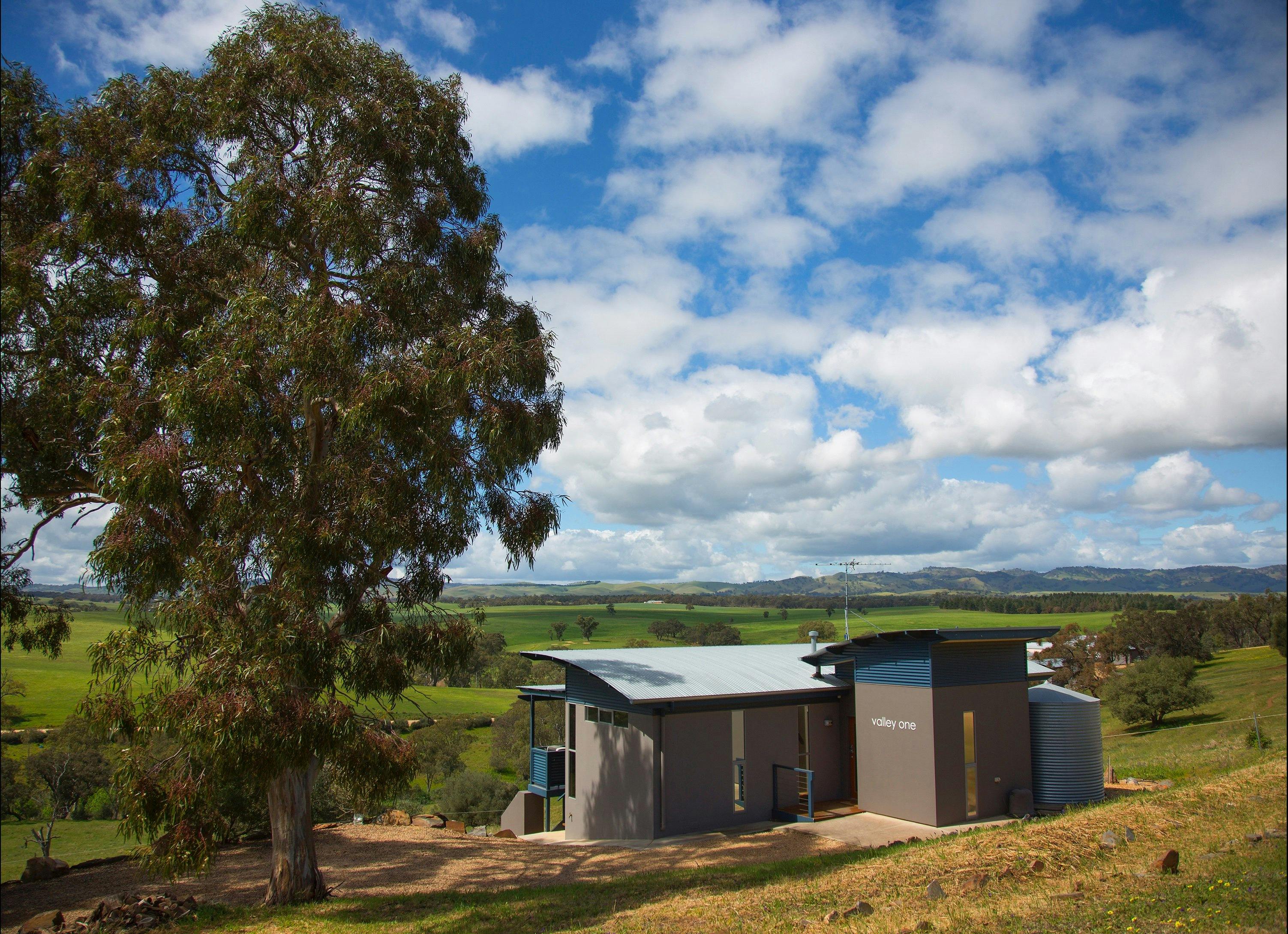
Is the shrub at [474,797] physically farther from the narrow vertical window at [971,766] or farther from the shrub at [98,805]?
the shrub at [98,805]

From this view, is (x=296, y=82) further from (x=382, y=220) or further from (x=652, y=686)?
(x=652, y=686)

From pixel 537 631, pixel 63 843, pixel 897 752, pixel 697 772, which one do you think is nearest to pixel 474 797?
pixel 697 772

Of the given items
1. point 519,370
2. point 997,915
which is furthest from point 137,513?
point 997,915

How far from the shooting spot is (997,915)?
731 cm

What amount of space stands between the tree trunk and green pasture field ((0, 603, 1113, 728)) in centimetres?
155

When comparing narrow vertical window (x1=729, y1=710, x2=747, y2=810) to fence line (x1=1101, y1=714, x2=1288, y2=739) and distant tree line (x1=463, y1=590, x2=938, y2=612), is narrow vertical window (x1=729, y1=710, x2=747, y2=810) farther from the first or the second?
distant tree line (x1=463, y1=590, x2=938, y2=612)

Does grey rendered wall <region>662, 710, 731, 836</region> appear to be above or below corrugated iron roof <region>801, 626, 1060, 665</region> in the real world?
below

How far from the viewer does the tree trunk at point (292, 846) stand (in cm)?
1079

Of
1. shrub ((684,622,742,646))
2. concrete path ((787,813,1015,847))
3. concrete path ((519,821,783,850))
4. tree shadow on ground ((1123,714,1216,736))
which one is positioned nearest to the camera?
concrete path ((787,813,1015,847))

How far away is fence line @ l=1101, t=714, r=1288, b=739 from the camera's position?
98.1ft

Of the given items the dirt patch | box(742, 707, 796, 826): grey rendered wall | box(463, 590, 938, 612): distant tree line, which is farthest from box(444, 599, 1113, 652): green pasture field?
the dirt patch

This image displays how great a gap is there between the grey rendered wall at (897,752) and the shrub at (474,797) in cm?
1180

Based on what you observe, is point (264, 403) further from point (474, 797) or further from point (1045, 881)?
point (474, 797)

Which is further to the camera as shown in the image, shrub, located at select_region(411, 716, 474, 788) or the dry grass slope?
shrub, located at select_region(411, 716, 474, 788)
